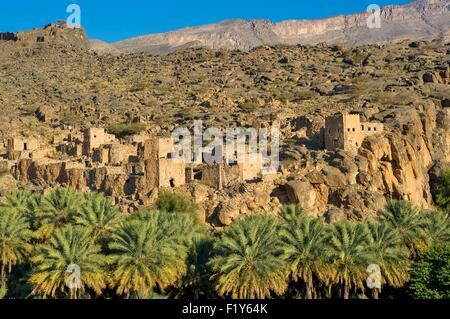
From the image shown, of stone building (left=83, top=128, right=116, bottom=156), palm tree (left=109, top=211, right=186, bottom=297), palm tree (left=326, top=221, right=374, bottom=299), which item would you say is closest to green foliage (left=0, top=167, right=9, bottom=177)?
stone building (left=83, top=128, right=116, bottom=156)

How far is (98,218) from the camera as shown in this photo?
31.0 m

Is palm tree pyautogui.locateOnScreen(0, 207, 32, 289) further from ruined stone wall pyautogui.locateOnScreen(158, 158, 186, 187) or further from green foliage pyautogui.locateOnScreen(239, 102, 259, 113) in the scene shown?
green foliage pyautogui.locateOnScreen(239, 102, 259, 113)

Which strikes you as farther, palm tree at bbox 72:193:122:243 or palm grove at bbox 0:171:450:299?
palm tree at bbox 72:193:122:243

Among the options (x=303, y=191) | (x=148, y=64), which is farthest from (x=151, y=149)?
(x=148, y=64)

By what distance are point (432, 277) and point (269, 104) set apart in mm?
51173

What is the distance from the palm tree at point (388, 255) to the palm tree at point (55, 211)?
13.1m

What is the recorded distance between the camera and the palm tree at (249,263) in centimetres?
2636

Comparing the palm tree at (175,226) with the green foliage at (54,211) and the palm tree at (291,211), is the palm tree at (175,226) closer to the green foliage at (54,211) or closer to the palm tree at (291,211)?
the green foliage at (54,211)

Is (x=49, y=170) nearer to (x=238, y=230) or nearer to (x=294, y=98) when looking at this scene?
(x=238, y=230)

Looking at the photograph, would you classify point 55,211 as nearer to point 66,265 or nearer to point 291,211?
point 66,265

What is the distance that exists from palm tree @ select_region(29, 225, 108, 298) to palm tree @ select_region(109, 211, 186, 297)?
2.26ft

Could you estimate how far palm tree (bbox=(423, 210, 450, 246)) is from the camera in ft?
104

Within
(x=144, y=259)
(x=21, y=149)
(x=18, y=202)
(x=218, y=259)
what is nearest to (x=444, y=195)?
(x=218, y=259)

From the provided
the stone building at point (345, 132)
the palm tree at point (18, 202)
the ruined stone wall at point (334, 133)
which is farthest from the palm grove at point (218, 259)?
the ruined stone wall at point (334, 133)
